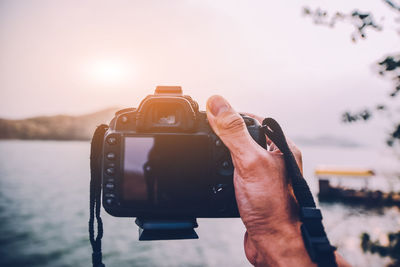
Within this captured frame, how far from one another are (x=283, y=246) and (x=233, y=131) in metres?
0.65

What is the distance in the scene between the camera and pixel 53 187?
6022cm

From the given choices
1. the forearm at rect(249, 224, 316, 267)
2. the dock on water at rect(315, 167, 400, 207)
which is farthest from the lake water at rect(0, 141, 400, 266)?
the forearm at rect(249, 224, 316, 267)

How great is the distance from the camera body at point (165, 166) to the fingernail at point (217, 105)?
0.34 feet

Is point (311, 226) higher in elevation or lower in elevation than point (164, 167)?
lower

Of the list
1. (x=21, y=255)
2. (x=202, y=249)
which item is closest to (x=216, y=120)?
(x=202, y=249)

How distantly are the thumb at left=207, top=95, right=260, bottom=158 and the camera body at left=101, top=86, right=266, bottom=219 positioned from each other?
7 cm

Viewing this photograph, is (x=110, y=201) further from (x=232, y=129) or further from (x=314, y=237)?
(x=314, y=237)

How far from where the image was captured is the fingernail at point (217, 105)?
1.54m

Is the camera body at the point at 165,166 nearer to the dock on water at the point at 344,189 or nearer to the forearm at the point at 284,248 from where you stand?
the forearm at the point at 284,248

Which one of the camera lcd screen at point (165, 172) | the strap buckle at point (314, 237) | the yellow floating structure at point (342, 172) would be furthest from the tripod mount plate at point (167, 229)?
the yellow floating structure at point (342, 172)

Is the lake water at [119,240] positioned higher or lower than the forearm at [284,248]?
lower

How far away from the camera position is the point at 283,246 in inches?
57.0

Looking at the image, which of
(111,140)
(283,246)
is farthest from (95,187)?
(283,246)

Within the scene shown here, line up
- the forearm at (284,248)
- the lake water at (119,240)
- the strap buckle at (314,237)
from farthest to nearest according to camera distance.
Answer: the lake water at (119,240)
the forearm at (284,248)
the strap buckle at (314,237)
